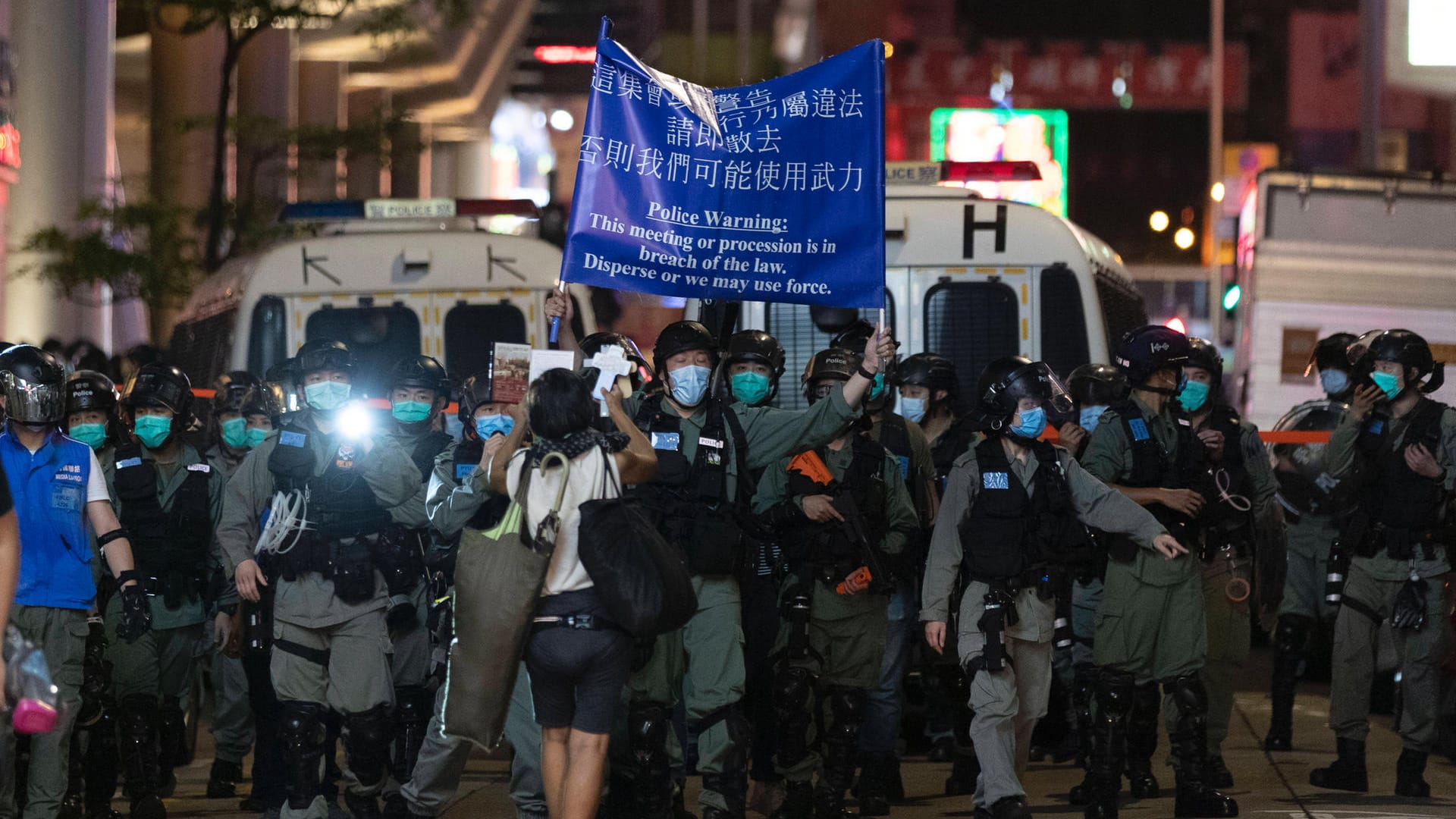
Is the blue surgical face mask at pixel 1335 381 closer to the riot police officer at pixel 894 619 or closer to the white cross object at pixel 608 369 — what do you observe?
the riot police officer at pixel 894 619

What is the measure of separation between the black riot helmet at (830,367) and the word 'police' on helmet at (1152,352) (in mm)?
1239

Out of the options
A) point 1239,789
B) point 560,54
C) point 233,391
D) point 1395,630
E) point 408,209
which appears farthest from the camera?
point 560,54

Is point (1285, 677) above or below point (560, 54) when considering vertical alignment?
below

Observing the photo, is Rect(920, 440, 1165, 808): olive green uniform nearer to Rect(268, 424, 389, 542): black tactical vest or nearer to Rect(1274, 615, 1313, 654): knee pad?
Rect(268, 424, 389, 542): black tactical vest

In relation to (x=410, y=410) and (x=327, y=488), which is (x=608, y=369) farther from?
(x=410, y=410)

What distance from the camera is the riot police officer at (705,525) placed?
7602 millimetres

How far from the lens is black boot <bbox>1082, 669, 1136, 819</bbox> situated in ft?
27.2

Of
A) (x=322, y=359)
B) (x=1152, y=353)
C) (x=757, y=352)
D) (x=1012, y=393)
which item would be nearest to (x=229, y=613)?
(x=322, y=359)

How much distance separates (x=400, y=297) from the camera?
12.3 meters

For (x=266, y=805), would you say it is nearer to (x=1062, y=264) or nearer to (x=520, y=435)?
(x=520, y=435)

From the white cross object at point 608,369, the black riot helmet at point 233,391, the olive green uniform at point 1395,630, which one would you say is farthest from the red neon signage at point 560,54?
the white cross object at point 608,369

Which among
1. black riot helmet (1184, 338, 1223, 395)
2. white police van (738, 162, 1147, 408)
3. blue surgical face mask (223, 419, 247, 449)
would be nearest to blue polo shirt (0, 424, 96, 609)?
blue surgical face mask (223, 419, 247, 449)

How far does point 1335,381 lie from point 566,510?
19.5 feet

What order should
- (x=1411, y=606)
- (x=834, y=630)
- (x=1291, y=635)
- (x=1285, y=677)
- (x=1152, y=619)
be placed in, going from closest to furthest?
(x=1152, y=619), (x=834, y=630), (x=1411, y=606), (x=1285, y=677), (x=1291, y=635)
